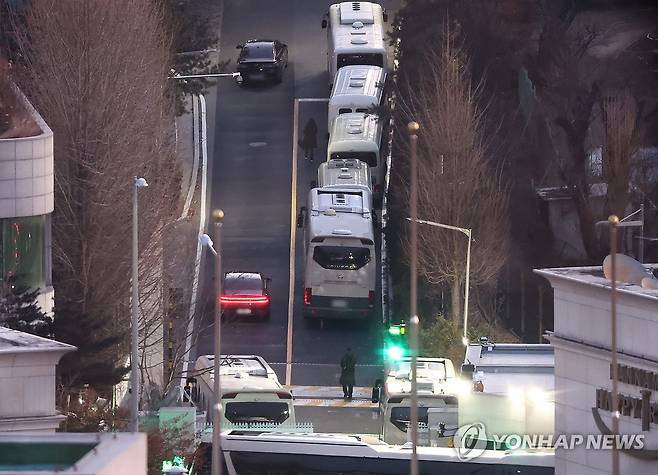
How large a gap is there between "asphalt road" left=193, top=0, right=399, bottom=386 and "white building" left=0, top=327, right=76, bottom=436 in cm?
2686

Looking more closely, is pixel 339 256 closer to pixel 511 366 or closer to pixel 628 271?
pixel 511 366

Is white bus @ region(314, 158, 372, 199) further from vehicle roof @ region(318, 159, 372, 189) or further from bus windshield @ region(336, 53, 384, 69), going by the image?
bus windshield @ region(336, 53, 384, 69)

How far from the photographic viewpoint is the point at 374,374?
61.1 m

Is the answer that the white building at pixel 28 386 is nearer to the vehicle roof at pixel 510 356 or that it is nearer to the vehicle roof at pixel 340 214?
the vehicle roof at pixel 510 356

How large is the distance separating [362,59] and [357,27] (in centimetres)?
300

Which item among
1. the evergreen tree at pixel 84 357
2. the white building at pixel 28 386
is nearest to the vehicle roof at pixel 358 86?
the evergreen tree at pixel 84 357

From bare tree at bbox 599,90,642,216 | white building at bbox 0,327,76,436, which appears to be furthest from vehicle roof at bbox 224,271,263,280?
white building at bbox 0,327,76,436

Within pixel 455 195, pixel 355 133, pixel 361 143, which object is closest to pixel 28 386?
pixel 455 195

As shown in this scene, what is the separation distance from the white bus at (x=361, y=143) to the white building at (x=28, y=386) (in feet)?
127

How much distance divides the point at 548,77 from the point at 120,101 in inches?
957

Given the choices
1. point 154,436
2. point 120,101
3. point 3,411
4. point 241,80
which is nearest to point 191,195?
point 241,80

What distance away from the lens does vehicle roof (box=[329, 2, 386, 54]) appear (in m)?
81.4

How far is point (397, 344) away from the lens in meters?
55.0

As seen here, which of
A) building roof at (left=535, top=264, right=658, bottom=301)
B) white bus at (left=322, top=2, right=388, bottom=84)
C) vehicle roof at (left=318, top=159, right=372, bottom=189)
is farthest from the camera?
white bus at (left=322, top=2, right=388, bottom=84)
